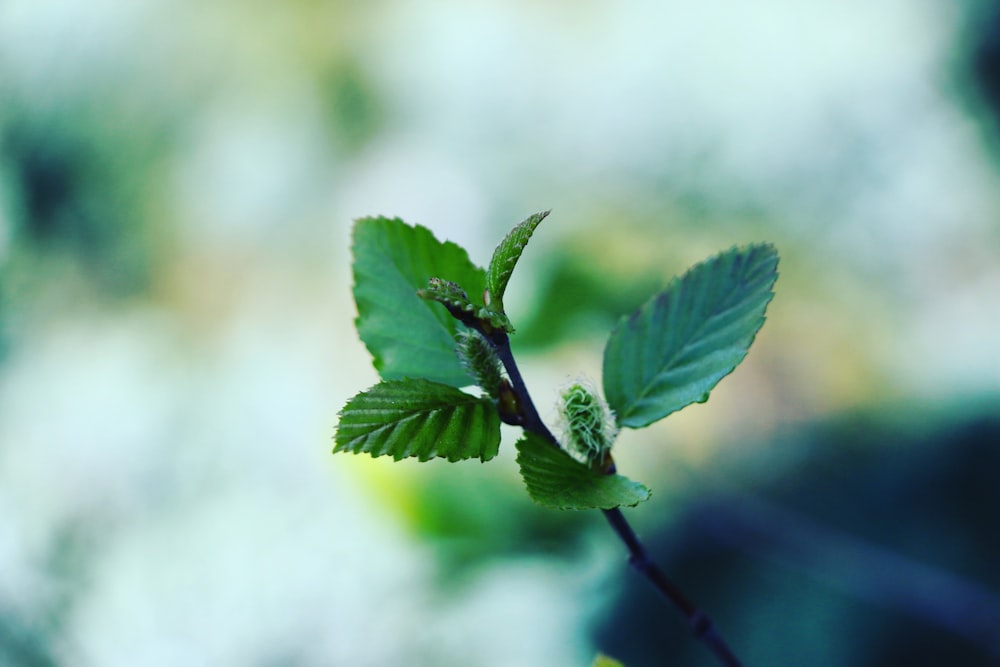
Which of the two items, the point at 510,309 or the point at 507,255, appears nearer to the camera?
the point at 507,255

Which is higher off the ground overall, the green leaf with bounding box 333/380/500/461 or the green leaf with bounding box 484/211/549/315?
the green leaf with bounding box 484/211/549/315

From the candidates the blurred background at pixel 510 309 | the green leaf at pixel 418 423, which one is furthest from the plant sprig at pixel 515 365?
the blurred background at pixel 510 309

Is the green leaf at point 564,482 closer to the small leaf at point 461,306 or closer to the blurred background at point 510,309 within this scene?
the small leaf at point 461,306

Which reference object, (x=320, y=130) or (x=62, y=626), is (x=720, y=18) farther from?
(x=62, y=626)

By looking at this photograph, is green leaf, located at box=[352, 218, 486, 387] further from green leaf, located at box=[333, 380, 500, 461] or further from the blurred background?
the blurred background

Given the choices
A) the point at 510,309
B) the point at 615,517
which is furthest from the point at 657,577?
the point at 510,309

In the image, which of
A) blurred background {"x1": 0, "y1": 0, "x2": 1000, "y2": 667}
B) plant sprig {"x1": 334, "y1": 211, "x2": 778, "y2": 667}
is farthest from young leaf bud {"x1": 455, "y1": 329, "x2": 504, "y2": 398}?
blurred background {"x1": 0, "y1": 0, "x2": 1000, "y2": 667}

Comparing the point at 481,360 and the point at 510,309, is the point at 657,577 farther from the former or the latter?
the point at 510,309
